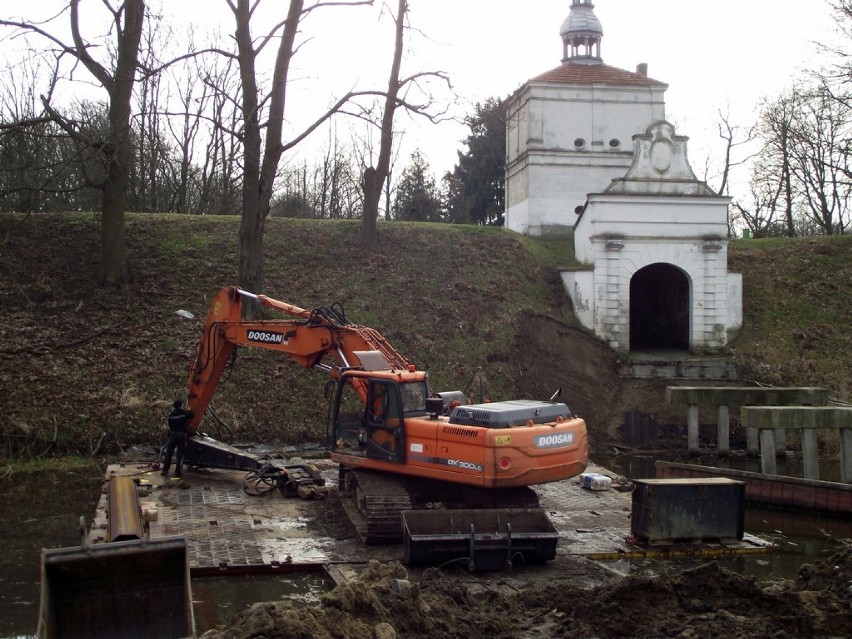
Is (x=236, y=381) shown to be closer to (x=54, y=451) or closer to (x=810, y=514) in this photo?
(x=54, y=451)

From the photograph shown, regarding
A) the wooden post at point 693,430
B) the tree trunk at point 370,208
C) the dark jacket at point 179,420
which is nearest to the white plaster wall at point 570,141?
the tree trunk at point 370,208

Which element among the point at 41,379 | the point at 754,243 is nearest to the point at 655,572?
the point at 41,379

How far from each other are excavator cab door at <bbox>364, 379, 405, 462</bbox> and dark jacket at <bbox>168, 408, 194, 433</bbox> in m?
3.76

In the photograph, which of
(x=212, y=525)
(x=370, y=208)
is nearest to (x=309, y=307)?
(x=370, y=208)

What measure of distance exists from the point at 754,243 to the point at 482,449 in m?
25.2

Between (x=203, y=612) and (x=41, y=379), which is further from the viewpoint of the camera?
(x=41, y=379)

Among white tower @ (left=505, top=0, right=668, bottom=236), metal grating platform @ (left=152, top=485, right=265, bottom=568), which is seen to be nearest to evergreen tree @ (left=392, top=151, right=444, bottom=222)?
white tower @ (left=505, top=0, right=668, bottom=236)

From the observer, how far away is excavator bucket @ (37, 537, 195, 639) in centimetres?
812

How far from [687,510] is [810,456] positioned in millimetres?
5493

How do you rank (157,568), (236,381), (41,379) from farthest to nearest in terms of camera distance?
(236,381) < (41,379) < (157,568)

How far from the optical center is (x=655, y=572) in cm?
1141

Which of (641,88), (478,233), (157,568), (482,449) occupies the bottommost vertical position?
(157,568)

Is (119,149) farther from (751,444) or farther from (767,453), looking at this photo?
(751,444)

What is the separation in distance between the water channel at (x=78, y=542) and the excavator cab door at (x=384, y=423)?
2.39 m
